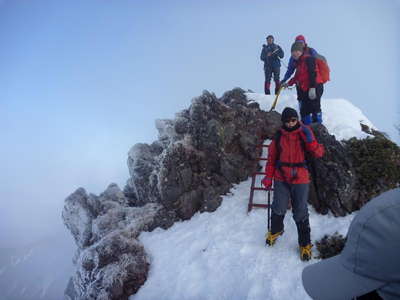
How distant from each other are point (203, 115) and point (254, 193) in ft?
15.0

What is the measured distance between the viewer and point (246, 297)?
21.0 feet

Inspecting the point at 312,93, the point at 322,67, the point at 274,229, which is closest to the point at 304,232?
the point at 274,229

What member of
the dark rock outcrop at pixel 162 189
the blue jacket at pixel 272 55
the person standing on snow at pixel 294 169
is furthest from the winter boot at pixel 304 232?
the blue jacket at pixel 272 55

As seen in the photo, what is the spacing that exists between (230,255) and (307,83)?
6.26 m

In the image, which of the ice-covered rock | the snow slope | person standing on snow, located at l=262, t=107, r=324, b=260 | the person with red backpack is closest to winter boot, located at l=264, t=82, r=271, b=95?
the ice-covered rock

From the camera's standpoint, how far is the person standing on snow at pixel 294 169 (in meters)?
6.95

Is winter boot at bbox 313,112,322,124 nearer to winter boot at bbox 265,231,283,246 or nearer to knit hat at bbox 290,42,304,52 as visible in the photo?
knit hat at bbox 290,42,304,52

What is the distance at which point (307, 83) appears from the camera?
9359mm

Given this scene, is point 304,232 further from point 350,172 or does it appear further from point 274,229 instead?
point 350,172

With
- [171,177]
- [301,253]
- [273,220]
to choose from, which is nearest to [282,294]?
[301,253]

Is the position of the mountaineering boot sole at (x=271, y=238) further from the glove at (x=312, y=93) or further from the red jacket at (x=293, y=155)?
the glove at (x=312, y=93)

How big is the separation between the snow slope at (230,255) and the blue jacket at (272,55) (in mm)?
5439

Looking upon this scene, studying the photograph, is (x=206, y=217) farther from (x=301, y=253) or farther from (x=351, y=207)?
(x=351, y=207)

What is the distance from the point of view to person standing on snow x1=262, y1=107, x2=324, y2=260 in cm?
695
